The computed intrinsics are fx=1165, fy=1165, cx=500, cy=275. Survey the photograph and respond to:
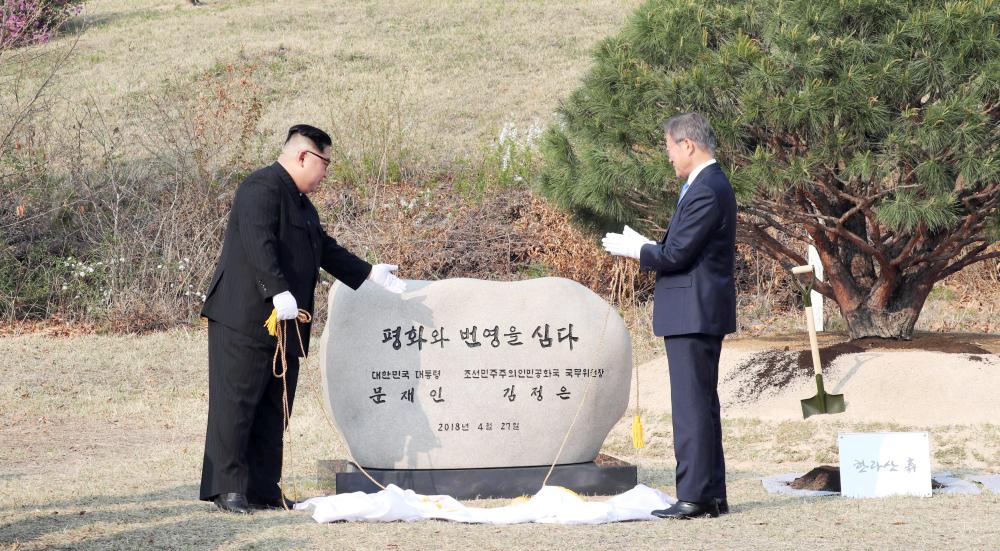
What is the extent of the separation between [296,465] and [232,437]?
6.35 ft

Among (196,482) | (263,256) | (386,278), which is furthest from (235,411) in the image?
(196,482)

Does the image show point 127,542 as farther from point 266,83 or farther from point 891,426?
point 266,83

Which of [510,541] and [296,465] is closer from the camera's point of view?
[510,541]

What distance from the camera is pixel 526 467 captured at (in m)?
5.89

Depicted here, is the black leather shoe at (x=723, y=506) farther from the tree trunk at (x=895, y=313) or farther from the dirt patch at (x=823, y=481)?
the tree trunk at (x=895, y=313)

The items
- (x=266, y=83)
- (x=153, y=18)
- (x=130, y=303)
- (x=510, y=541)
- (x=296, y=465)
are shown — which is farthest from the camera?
(x=153, y=18)

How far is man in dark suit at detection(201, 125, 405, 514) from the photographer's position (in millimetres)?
5230

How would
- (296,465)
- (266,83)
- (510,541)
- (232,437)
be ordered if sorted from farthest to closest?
1. (266,83)
2. (296,465)
3. (232,437)
4. (510,541)

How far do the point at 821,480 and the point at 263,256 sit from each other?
9.83ft

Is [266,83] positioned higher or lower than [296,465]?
higher

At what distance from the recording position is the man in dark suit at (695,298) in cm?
491

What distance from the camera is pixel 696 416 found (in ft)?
16.2

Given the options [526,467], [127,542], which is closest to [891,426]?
[526,467]

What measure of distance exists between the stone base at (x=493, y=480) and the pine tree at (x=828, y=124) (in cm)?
253
